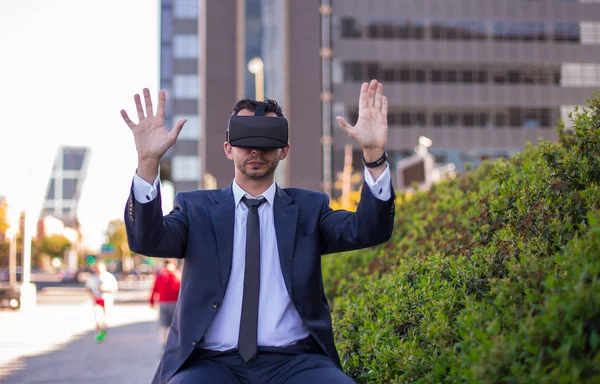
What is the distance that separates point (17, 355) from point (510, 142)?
5123 cm

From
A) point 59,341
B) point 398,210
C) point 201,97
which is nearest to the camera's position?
point 398,210

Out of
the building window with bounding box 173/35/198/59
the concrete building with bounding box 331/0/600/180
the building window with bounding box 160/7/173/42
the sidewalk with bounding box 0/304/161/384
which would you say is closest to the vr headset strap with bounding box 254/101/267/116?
the sidewalk with bounding box 0/304/161/384

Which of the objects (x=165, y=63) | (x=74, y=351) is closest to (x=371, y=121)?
(x=74, y=351)

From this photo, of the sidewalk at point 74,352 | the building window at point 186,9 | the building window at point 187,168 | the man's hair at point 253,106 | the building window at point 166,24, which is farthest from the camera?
the building window at point 166,24

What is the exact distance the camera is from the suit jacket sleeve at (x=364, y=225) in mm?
3691

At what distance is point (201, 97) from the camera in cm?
6594

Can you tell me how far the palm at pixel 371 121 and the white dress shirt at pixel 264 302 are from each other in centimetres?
15

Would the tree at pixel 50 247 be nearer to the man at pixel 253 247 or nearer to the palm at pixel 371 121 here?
the man at pixel 253 247

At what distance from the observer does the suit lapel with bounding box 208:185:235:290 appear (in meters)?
3.73

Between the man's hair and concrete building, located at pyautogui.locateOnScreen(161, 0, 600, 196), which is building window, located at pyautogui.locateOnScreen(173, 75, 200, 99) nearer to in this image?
concrete building, located at pyautogui.locateOnScreen(161, 0, 600, 196)

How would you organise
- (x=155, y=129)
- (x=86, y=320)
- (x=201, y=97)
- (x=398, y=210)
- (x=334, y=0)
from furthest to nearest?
(x=201, y=97) → (x=334, y=0) → (x=86, y=320) → (x=398, y=210) → (x=155, y=129)

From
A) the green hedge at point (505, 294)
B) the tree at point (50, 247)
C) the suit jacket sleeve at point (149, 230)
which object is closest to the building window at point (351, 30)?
the green hedge at point (505, 294)

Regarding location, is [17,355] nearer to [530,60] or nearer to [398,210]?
[398,210]

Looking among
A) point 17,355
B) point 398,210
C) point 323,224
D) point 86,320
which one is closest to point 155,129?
point 323,224
